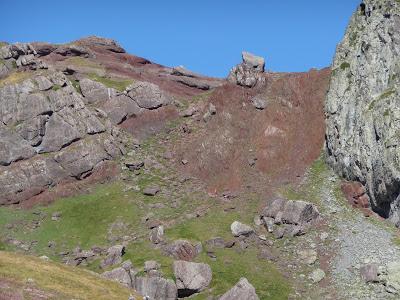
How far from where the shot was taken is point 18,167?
86.9 m

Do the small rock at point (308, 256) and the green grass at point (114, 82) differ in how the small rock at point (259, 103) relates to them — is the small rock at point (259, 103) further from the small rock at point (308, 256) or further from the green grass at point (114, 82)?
the small rock at point (308, 256)

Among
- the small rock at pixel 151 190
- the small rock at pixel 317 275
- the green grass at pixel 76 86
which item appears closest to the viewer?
the small rock at pixel 317 275

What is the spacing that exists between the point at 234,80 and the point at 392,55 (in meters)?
34.0

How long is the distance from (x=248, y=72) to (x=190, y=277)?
53536mm

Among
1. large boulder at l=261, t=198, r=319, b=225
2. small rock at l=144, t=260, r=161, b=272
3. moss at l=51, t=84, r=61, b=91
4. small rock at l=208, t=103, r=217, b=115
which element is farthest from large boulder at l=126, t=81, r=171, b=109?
small rock at l=144, t=260, r=161, b=272

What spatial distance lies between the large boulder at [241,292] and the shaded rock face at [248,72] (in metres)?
52.7

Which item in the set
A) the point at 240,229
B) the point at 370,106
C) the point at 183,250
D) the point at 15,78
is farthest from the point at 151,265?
the point at 15,78

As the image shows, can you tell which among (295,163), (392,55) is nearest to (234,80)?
(295,163)

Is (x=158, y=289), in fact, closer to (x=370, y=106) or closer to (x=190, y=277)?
(x=190, y=277)

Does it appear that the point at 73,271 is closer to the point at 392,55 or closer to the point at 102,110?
the point at 102,110

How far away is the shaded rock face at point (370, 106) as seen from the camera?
71250mm

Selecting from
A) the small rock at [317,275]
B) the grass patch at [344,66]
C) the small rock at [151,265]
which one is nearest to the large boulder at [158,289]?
the small rock at [151,265]

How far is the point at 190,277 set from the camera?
61.5 metres

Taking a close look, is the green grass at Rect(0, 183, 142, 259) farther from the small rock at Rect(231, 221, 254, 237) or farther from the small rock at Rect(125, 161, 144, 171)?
the small rock at Rect(231, 221, 254, 237)
